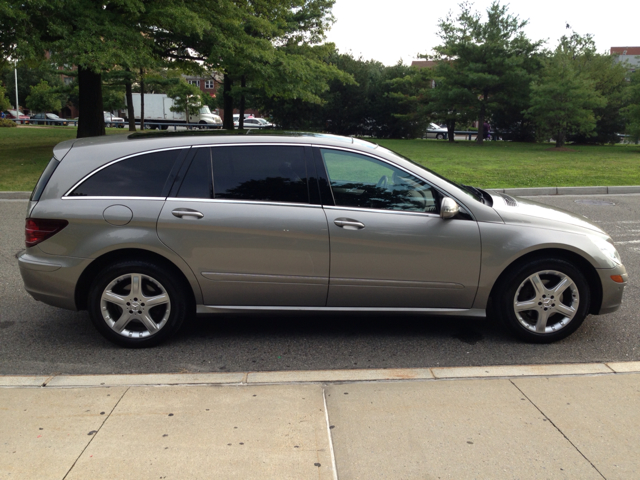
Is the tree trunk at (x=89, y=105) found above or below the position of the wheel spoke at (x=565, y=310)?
above

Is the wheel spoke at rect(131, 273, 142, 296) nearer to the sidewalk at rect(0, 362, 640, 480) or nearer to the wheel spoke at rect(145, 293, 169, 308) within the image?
the wheel spoke at rect(145, 293, 169, 308)

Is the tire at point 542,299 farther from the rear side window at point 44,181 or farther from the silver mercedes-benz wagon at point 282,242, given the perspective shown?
the rear side window at point 44,181

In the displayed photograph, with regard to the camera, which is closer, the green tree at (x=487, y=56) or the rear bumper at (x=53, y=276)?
the rear bumper at (x=53, y=276)

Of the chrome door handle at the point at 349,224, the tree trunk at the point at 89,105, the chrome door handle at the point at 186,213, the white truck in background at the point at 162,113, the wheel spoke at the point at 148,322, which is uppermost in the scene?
the white truck in background at the point at 162,113

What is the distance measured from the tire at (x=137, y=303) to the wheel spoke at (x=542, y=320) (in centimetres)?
277

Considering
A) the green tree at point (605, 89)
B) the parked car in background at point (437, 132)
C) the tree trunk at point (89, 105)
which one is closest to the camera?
the tree trunk at point (89, 105)

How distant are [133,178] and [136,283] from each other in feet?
2.67

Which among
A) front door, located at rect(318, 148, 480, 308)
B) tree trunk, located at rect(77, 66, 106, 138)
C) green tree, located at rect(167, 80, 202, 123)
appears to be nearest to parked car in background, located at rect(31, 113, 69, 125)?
green tree, located at rect(167, 80, 202, 123)

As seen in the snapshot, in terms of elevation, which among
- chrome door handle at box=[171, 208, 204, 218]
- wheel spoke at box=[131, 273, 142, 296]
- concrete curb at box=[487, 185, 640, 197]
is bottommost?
wheel spoke at box=[131, 273, 142, 296]

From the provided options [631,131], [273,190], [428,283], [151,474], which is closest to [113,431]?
[151,474]

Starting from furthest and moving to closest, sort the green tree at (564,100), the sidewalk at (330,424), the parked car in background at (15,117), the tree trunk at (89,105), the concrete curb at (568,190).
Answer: the parked car in background at (15,117), the green tree at (564,100), the tree trunk at (89,105), the concrete curb at (568,190), the sidewalk at (330,424)

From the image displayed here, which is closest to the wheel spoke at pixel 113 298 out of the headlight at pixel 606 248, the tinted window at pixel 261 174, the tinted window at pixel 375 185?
the tinted window at pixel 261 174

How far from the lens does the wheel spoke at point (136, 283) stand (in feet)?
14.1

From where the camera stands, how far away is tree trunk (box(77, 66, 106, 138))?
17438mm
